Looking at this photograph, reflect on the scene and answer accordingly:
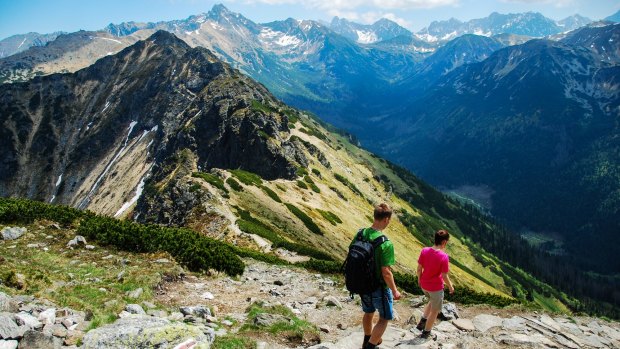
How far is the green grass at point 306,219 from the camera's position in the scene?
207 ft

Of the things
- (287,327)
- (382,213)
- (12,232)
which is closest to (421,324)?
(287,327)

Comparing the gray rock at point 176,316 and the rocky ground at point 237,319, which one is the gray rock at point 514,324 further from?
the gray rock at point 176,316

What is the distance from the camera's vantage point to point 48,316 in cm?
1263

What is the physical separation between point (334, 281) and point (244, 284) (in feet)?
21.4

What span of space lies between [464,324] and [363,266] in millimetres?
9009

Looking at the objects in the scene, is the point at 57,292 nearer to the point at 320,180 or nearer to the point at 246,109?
the point at 320,180

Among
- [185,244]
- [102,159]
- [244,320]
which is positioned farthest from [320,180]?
[102,159]

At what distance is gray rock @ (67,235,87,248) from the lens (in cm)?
2366

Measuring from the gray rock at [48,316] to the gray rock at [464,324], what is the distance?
49.3ft

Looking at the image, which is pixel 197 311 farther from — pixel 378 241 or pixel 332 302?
pixel 378 241

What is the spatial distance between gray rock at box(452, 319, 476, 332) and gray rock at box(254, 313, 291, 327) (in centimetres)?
729

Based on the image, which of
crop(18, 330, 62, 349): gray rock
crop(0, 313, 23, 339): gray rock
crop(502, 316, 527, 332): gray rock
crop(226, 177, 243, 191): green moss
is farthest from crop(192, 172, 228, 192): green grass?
crop(18, 330, 62, 349): gray rock

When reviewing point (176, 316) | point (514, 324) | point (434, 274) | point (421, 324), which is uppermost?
point (434, 274)

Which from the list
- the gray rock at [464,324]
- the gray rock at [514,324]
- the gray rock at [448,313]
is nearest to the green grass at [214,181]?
the gray rock at [448,313]
